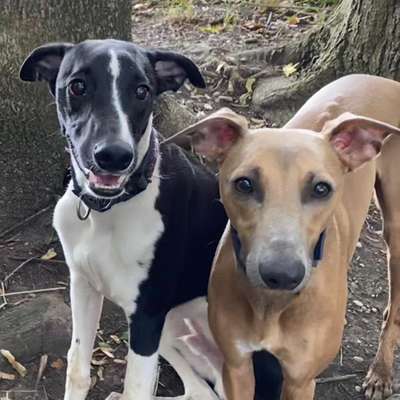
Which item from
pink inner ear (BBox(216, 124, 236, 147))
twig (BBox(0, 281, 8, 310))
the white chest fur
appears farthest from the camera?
twig (BBox(0, 281, 8, 310))

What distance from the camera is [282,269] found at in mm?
2828

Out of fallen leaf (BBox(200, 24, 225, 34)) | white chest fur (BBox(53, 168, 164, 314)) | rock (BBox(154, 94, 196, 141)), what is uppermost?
white chest fur (BBox(53, 168, 164, 314))

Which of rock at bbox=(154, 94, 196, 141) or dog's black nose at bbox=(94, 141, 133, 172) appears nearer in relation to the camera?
dog's black nose at bbox=(94, 141, 133, 172)

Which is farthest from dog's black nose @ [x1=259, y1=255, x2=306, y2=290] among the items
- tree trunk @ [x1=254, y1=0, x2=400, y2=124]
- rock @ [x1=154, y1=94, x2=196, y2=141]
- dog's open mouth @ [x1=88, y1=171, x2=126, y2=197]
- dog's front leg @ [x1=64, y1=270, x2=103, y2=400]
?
tree trunk @ [x1=254, y1=0, x2=400, y2=124]

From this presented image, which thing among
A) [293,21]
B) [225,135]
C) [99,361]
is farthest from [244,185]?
[293,21]

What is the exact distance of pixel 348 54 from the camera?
224 inches

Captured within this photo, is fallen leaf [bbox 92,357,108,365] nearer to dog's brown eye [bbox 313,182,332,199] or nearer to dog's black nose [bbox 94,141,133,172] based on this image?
dog's black nose [bbox 94,141,133,172]

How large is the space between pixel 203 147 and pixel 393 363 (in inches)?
67.2

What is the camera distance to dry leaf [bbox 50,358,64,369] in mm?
4199

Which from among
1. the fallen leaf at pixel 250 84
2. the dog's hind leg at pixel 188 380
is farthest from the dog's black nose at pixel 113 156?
the fallen leaf at pixel 250 84

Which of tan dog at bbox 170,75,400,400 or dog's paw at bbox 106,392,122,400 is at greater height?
tan dog at bbox 170,75,400,400

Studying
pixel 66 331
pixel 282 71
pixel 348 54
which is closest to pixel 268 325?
pixel 66 331

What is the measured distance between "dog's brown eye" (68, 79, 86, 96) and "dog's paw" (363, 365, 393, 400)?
2.02 meters

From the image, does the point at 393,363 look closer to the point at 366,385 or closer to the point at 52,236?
the point at 366,385
